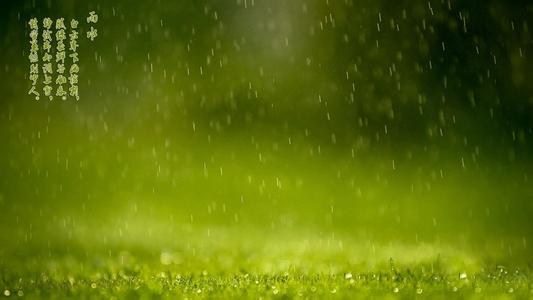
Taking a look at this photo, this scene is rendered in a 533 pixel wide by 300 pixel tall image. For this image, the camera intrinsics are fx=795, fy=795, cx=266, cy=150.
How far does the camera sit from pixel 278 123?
41.1ft

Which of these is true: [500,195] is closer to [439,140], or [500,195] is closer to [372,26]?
[439,140]

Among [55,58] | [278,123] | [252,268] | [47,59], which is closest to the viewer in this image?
[252,268]

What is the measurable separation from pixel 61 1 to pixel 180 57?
2.10m

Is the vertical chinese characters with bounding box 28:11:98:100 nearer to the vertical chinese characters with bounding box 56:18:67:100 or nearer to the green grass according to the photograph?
the vertical chinese characters with bounding box 56:18:67:100

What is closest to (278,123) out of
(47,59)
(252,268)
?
(47,59)

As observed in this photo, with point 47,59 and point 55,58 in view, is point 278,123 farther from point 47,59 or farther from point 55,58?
point 47,59

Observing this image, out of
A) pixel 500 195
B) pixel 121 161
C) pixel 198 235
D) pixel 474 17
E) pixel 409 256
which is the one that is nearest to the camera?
pixel 409 256

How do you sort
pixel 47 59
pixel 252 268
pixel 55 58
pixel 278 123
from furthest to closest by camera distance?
pixel 278 123 → pixel 55 58 → pixel 47 59 → pixel 252 268

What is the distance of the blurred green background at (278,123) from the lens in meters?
10.4

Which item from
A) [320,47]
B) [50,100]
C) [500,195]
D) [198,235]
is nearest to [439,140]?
[500,195]

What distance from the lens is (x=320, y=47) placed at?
13.2 m

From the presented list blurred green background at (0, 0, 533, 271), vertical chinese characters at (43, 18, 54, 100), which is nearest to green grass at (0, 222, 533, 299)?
blurred green background at (0, 0, 533, 271)

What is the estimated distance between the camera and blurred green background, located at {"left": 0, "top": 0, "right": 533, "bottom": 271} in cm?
1041

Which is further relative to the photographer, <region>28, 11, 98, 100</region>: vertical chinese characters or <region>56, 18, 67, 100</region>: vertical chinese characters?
<region>56, 18, 67, 100</region>: vertical chinese characters
